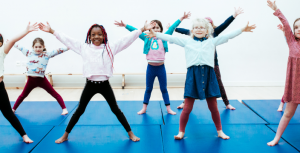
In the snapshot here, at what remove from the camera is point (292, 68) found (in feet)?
6.91

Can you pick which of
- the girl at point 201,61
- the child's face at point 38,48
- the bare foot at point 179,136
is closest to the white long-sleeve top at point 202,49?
the girl at point 201,61

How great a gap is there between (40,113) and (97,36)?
1.89 meters

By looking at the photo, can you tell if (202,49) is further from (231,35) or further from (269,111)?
(269,111)

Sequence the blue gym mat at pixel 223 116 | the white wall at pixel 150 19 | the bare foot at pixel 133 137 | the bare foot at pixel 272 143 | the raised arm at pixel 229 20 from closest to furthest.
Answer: the bare foot at pixel 272 143
the bare foot at pixel 133 137
the raised arm at pixel 229 20
the blue gym mat at pixel 223 116
the white wall at pixel 150 19

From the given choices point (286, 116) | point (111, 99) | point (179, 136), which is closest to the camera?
point (286, 116)

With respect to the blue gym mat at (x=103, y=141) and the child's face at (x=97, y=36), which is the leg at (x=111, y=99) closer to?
the blue gym mat at (x=103, y=141)

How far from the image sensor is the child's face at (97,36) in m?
2.13

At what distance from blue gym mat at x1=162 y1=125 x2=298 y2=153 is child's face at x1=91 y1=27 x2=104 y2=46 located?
1.30 m

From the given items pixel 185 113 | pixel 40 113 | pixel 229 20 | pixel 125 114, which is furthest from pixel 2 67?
pixel 229 20

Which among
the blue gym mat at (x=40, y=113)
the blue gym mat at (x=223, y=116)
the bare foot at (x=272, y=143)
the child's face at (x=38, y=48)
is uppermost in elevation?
the child's face at (x=38, y=48)

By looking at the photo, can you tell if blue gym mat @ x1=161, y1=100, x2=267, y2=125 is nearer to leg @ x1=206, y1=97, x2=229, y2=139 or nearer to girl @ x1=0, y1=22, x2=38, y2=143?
leg @ x1=206, y1=97, x2=229, y2=139

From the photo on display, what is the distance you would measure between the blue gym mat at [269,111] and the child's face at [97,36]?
243 cm

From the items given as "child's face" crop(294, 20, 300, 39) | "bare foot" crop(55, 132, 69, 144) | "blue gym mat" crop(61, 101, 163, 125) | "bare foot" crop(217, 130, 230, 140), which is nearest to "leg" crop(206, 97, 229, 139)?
"bare foot" crop(217, 130, 230, 140)

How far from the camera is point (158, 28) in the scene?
9.73 ft
